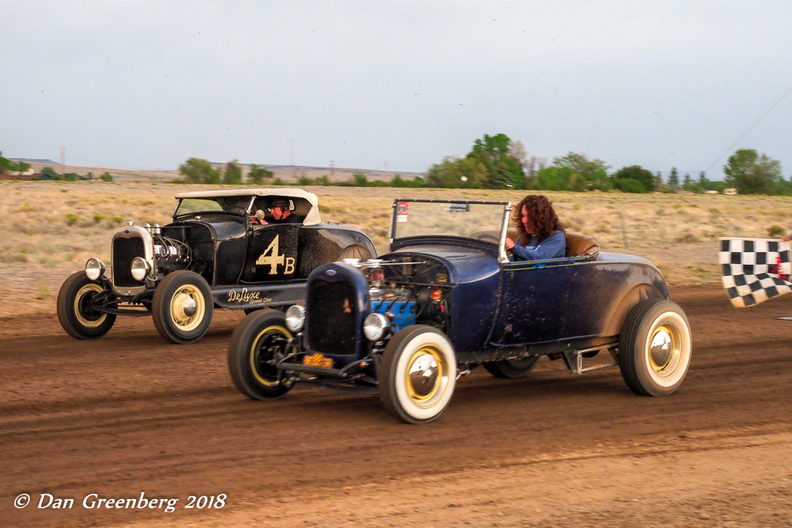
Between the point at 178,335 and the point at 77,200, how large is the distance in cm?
2497

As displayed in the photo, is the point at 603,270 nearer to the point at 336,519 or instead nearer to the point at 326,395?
the point at 326,395

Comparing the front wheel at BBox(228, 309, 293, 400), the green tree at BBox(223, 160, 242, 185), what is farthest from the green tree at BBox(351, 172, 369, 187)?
the front wheel at BBox(228, 309, 293, 400)

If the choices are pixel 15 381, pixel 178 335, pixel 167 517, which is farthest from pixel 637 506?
pixel 178 335

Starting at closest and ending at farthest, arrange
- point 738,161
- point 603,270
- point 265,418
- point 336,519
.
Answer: point 336,519
point 265,418
point 603,270
point 738,161

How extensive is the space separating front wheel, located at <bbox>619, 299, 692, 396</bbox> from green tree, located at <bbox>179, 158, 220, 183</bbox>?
53.1 metres

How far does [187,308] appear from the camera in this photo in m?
10.2

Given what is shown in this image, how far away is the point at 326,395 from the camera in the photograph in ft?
24.1

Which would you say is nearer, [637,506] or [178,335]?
[637,506]

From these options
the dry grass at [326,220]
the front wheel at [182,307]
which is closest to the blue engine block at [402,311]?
the front wheel at [182,307]

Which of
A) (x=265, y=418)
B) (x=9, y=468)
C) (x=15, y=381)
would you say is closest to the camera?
(x=9, y=468)

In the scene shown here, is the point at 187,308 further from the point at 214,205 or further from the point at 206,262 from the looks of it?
the point at 214,205

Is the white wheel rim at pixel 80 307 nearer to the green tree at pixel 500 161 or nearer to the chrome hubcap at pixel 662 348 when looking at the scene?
the chrome hubcap at pixel 662 348

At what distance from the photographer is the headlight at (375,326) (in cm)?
625

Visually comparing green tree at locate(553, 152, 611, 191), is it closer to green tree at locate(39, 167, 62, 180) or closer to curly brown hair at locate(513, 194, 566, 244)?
green tree at locate(39, 167, 62, 180)
